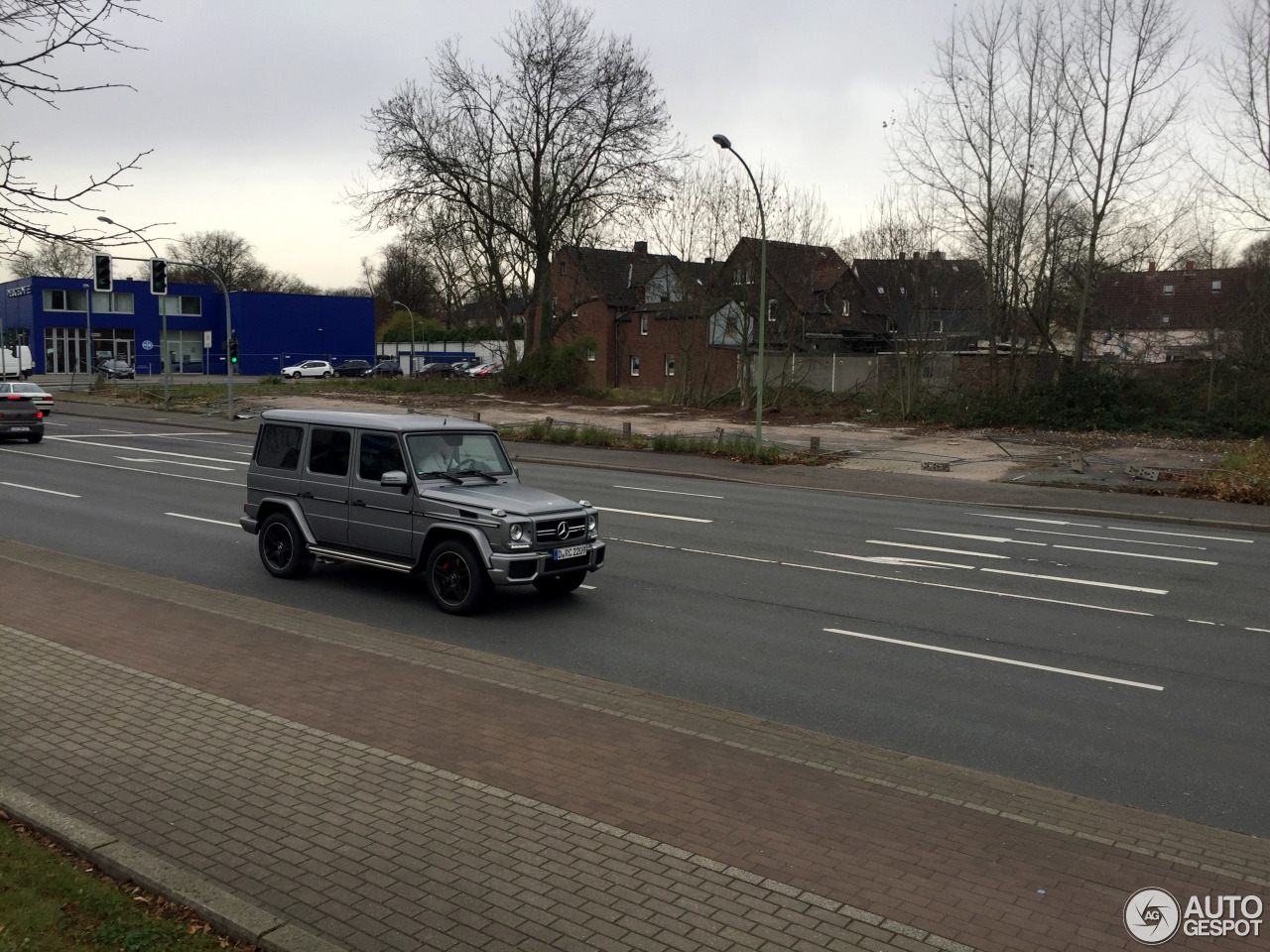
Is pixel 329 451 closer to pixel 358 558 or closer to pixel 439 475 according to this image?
pixel 358 558

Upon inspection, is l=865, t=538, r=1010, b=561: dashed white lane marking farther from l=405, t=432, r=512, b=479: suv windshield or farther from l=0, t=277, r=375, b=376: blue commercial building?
l=0, t=277, r=375, b=376: blue commercial building

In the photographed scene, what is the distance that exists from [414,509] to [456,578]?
82 centimetres

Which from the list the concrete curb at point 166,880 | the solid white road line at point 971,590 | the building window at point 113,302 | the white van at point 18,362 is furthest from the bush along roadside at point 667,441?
the building window at point 113,302

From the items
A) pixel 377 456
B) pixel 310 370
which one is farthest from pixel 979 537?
pixel 310 370

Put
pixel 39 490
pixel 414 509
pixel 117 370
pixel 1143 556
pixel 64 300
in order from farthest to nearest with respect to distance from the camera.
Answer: pixel 64 300 → pixel 117 370 → pixel 39 490 → pixel 1143 556 → pixel 414 509

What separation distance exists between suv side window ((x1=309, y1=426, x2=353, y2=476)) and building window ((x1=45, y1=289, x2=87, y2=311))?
7584 centimetres

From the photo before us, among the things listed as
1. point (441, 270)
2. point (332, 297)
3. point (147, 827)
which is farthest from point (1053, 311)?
point (332, 297)

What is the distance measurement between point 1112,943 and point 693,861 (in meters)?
1.82

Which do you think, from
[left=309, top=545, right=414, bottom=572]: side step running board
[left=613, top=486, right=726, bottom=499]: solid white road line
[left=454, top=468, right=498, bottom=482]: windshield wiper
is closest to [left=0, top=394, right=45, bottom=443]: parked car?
[left=613, top=486, right=726, bottom=499]: solid white road line

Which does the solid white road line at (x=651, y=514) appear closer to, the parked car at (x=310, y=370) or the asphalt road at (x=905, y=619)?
the asphalt road at (x=905, y=619)

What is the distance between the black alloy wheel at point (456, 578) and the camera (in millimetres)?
10086

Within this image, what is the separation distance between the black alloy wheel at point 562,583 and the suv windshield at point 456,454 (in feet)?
4.13

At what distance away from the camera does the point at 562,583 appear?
36.7ft

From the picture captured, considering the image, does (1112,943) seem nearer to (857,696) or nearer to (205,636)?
(857,696)
